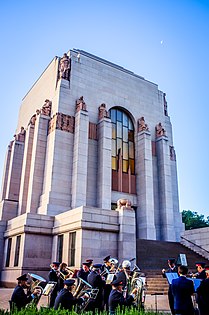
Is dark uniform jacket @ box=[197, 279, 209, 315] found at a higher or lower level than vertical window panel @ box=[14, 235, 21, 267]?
lower

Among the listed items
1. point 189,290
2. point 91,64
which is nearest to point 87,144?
point 91,64

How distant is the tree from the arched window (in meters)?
30.4

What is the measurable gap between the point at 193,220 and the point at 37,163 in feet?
128

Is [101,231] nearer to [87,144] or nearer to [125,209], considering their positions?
[125,209]

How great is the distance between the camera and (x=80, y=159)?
26703 millimetres

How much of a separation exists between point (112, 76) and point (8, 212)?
17.0 meters

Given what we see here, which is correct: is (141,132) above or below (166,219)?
above

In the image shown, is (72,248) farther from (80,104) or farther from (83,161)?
(80,104)

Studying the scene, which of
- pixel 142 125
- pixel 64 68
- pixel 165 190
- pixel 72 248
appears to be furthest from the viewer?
pixel 142 125

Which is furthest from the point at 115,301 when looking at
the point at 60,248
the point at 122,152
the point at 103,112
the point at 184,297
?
the point at 122,152

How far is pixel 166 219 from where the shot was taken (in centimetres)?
2942

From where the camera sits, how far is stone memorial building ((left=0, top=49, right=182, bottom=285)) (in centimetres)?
2081

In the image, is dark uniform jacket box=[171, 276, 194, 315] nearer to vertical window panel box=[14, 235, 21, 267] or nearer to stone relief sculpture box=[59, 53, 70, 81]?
vertical window panel box=[14, 235, 21, 267]

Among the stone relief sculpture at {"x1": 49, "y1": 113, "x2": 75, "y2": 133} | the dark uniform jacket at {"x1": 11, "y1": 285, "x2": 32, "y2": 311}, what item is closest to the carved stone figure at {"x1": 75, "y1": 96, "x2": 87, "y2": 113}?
the stone relief sculpture at {"x1": 49, "y1": 113, "x2": 75, "y2": 133}
